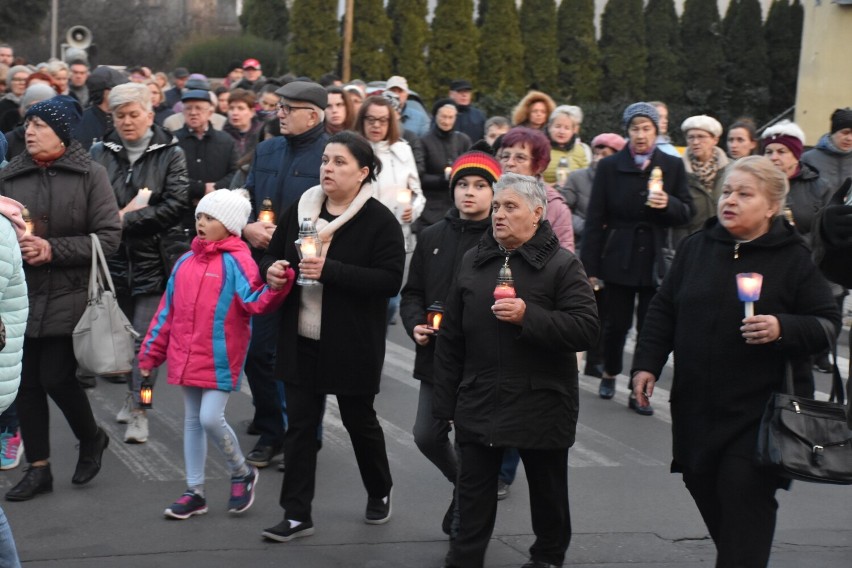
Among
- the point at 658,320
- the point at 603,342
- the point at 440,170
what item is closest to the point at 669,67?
the point at 440,170

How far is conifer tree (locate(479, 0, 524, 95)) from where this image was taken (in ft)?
105

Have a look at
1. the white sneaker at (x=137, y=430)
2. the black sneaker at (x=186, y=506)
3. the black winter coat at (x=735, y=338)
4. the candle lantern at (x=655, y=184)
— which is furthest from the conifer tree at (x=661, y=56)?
the black winter coat at (x=735, y=338)

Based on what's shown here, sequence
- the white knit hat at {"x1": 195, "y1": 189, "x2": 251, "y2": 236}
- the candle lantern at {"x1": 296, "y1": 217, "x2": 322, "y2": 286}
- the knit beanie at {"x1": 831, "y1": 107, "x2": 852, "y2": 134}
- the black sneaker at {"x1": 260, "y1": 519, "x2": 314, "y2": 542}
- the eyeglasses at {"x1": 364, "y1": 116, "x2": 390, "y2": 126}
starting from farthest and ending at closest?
the knit beanie at {"x1": 831, "y1": 107, "x2": 852, "y2": 134} → the eyeglasses at {"x1": 364, "y1": 116, "x2": 390, "y2": 126} → the white knit hat at {"x1": 195, "y1": 189, "x2": 251, "y2": 236} → the black sneaker at {"x1": 260, "y1": 519, "x2": 314, "y2": 542} → the candle lantern at {"x1": 296, "y1": 217, "x2": 322, "y2": 286}

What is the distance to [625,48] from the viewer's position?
32875 millimetres

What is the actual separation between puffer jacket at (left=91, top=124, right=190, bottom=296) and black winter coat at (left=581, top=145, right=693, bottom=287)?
301 centimetres

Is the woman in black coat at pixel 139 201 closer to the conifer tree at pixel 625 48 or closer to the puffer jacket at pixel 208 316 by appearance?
the puffer jacket at pixel 208 316

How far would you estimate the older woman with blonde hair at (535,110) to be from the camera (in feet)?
38.9

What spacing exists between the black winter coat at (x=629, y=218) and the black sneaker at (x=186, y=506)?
378 centimetres

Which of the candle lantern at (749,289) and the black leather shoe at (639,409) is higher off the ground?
the candle lantern at (749,289)

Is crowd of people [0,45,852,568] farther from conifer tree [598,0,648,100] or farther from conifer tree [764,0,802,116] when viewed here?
conifer tree [764,0,802,116]

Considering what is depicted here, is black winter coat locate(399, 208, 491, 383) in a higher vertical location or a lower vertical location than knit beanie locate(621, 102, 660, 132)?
lower

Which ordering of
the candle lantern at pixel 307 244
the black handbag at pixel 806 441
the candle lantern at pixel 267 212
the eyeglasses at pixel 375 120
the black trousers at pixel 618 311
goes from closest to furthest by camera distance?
the black handbag at pixel 806 441
the candle lantern at pixel 307 244
the candle lantern at pixel 267 212
the eyeglasses at pixel 375 120
the black trousers at pixel 618 311

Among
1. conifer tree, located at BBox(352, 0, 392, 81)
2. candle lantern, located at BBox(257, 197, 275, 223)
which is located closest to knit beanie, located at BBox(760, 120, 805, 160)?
candle lantern, located at BBox(257, 197, 275, 223)

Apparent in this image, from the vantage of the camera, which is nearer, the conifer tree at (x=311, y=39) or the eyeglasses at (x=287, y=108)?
the eyeglasses at (x=287, y=108)
